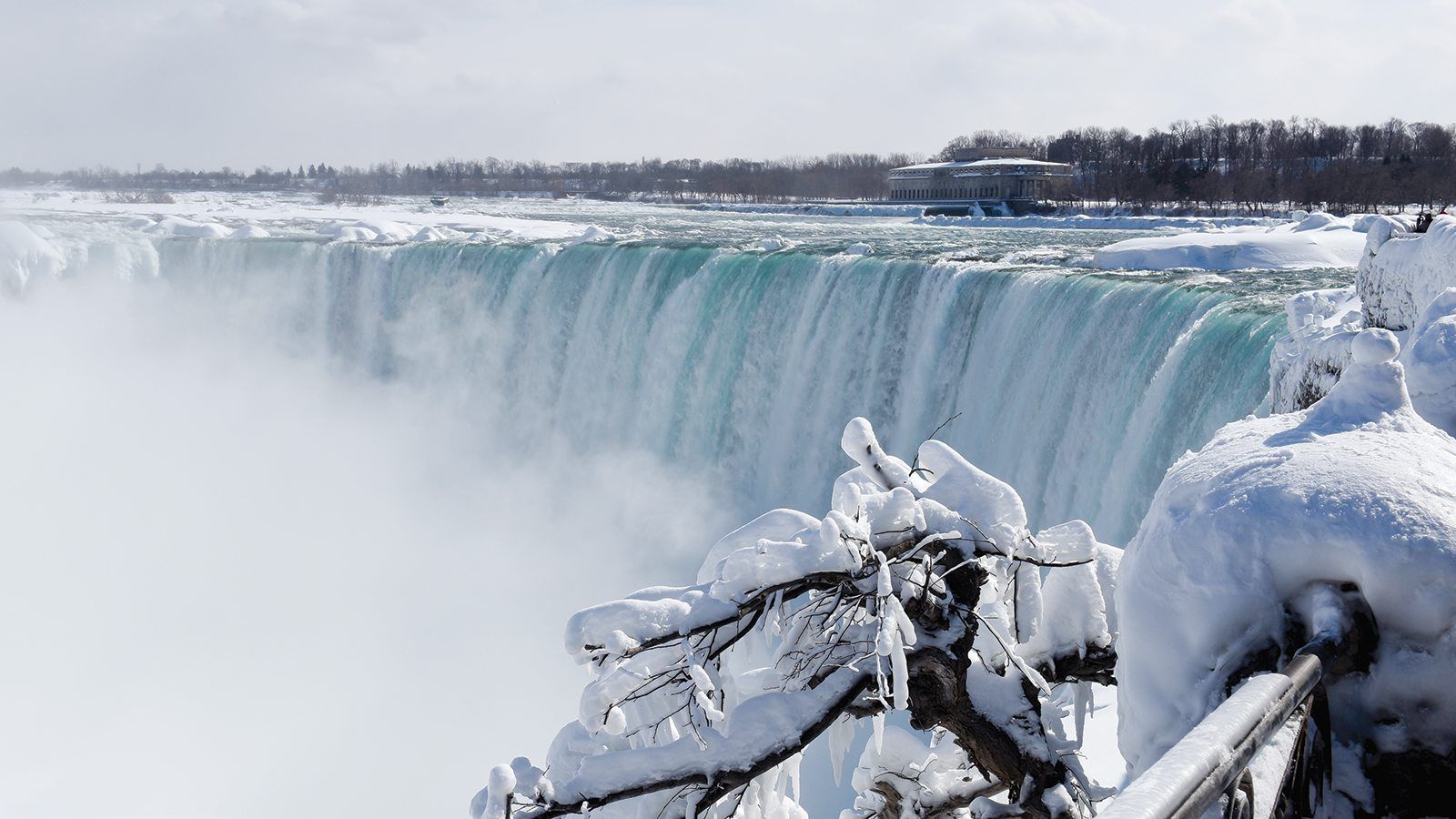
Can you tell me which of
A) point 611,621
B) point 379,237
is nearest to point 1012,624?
point 611,621

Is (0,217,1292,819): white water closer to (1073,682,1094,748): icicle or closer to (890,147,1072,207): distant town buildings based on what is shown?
(1073,682,1094,748): icicle

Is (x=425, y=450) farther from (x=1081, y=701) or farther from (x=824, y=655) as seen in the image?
(x=824, y=655)

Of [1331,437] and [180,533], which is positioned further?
[180,533]

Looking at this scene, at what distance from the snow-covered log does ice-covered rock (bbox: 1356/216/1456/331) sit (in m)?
4.36

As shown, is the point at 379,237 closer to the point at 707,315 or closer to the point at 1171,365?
the point at 707,315

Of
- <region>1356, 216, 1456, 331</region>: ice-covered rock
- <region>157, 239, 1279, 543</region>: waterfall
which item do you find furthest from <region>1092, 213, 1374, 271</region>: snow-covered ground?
<region>1356, 216, 1456, 331</region>: ice-covered rock

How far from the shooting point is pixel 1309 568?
2213 mm

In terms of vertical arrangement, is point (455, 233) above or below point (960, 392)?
above

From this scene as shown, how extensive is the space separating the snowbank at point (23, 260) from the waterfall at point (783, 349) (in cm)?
243

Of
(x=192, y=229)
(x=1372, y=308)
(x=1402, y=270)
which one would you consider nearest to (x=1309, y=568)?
(x=1402, y=270)

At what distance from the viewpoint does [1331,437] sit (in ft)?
8.05

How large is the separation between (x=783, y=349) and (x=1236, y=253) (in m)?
6.15

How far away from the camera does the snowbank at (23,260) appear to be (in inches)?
952

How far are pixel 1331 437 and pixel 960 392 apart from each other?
10.5m
